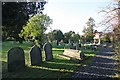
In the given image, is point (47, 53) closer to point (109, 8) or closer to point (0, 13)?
point (0, 13)

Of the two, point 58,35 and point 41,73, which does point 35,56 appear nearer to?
point 41,73

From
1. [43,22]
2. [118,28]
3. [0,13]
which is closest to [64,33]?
[43,22]

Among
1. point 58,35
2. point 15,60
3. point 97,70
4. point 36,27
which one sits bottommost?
point 97,70

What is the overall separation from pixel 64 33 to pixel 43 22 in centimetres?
4561

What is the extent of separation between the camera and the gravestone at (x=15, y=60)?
1423 centimetres

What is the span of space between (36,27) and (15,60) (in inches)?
1234

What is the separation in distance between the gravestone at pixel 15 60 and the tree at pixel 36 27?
77.0 feet

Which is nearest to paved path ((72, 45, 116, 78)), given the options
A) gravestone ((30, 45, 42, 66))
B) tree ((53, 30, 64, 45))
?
gravestone ((30, 45, 42, 66))

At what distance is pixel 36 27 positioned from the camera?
4578cm

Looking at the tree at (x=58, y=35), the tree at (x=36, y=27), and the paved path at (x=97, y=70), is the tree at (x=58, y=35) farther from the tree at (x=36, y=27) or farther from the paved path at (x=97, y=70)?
the paved path at (x=97, y=70)

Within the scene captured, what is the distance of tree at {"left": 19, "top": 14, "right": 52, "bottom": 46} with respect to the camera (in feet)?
138

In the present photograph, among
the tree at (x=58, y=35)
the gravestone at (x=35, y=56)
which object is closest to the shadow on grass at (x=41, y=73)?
the gravestone at (x=35, y=56)

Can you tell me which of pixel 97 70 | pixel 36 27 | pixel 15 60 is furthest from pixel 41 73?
pixel 36 27

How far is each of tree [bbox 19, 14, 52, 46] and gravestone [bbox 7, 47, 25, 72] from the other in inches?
924
